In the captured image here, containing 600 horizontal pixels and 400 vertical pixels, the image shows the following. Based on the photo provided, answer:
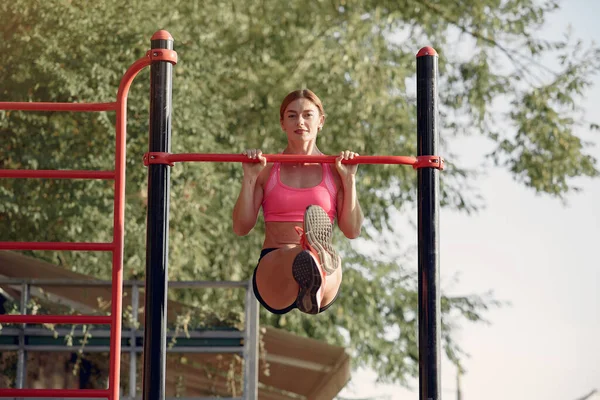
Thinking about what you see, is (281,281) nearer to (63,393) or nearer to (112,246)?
(112,246)

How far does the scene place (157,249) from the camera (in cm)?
382

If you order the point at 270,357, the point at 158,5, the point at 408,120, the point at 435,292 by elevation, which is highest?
the point at 158,5

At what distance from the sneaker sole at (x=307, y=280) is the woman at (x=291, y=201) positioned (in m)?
0.12

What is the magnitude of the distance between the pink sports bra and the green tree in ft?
15.9

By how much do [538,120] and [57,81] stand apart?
4724 millimetres

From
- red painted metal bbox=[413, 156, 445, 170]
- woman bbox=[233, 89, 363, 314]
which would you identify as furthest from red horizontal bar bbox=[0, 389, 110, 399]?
red painted metal bbox=[413, 156, 445, 170]

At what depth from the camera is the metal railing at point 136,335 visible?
696 centimetres

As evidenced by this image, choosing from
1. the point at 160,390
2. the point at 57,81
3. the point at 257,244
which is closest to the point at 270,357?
the point at 257,244

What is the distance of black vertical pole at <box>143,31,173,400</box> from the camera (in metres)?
3.77

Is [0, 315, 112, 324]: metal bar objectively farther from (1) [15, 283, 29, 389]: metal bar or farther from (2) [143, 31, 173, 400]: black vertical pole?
(1) [15, 283, 29, 389]: metal bar

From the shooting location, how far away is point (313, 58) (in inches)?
395

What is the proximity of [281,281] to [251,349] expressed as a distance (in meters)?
3.25

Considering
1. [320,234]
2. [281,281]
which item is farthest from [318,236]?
[281,281]

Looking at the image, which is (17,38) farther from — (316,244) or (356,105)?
(316,244)
